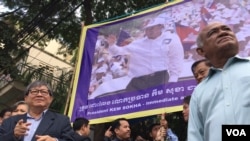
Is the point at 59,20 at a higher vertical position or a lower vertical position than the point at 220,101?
higher

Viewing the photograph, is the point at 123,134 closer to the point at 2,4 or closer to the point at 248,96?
the point at 248,96

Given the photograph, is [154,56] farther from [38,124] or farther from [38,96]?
[38,124]

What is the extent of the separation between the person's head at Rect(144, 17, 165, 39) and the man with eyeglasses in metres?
2.25

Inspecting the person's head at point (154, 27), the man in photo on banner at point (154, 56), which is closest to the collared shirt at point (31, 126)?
the man in photo on banner at point (154, 56)

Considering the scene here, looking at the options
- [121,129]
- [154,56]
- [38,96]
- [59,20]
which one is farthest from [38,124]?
[59,20]

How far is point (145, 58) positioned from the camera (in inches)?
216

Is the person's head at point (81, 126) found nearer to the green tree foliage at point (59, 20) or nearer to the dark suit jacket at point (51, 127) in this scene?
the dark suit jacket at point (51, 127)

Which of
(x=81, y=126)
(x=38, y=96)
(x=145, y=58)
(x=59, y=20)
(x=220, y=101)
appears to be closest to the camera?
(x=220, y=101)

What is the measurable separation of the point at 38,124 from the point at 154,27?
2.64 m

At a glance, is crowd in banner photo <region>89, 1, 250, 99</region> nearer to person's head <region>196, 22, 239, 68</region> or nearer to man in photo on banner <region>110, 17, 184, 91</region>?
man in photo on banner <region>110, 17, 184, 91</region>

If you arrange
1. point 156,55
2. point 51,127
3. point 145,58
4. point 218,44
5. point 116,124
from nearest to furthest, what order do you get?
1. point 218,44
2. point 51,127
3. point 116,124
4. point 156,55
5. point 145,58

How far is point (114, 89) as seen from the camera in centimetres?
556

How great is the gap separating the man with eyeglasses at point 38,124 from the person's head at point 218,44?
4.79ft

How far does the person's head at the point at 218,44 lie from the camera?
2045mm
